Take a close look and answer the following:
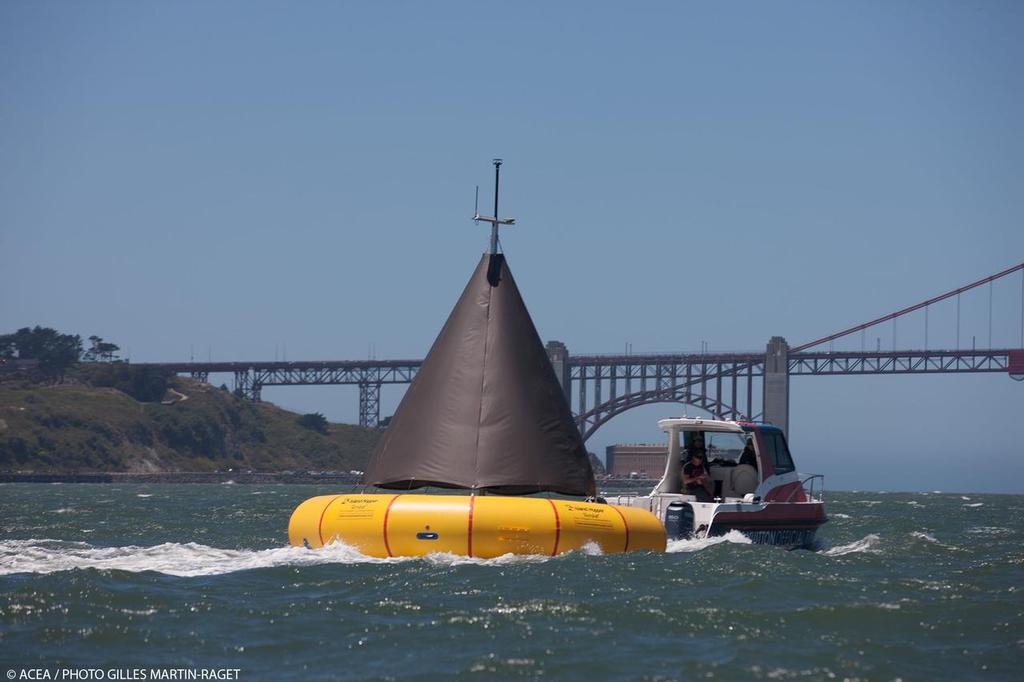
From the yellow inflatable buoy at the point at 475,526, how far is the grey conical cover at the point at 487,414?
1.09m

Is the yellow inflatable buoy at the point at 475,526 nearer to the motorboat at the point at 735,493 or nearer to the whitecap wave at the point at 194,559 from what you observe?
the whitecap wave at the point at 194,559

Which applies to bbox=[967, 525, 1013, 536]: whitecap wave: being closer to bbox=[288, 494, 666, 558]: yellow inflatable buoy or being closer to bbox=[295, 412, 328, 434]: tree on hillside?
bbox=[288, 494, 666, 558]: yellow inflatable buoy

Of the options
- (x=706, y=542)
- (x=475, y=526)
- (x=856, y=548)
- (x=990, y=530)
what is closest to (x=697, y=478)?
(x=706, y=542)

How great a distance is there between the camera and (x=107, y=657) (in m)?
11.2

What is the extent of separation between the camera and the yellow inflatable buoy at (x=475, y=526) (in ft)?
54.7

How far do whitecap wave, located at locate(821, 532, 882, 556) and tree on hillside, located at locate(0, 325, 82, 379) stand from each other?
4032 inches

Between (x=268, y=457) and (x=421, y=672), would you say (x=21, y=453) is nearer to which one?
(x=268, y=457)

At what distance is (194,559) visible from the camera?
57.7 feet

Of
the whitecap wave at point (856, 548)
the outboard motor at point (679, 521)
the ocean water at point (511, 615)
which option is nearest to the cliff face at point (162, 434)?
the whitecap wave at point (856, 548)

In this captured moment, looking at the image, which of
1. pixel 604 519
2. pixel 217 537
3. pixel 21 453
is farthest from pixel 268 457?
pixel 604 519

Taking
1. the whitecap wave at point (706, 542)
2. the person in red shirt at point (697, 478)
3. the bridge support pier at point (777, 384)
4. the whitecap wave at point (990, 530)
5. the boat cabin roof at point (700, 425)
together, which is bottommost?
the whitecap wave at point (990, 530)

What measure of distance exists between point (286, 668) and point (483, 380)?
844 centimetres

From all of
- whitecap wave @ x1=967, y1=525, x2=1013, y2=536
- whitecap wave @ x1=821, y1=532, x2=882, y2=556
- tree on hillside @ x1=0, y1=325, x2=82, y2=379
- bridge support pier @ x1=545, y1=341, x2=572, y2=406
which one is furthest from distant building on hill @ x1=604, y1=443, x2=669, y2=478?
whitecap wave @ x1=821, y1=532, x2=882, y2=556

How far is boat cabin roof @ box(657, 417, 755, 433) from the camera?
858 inches
